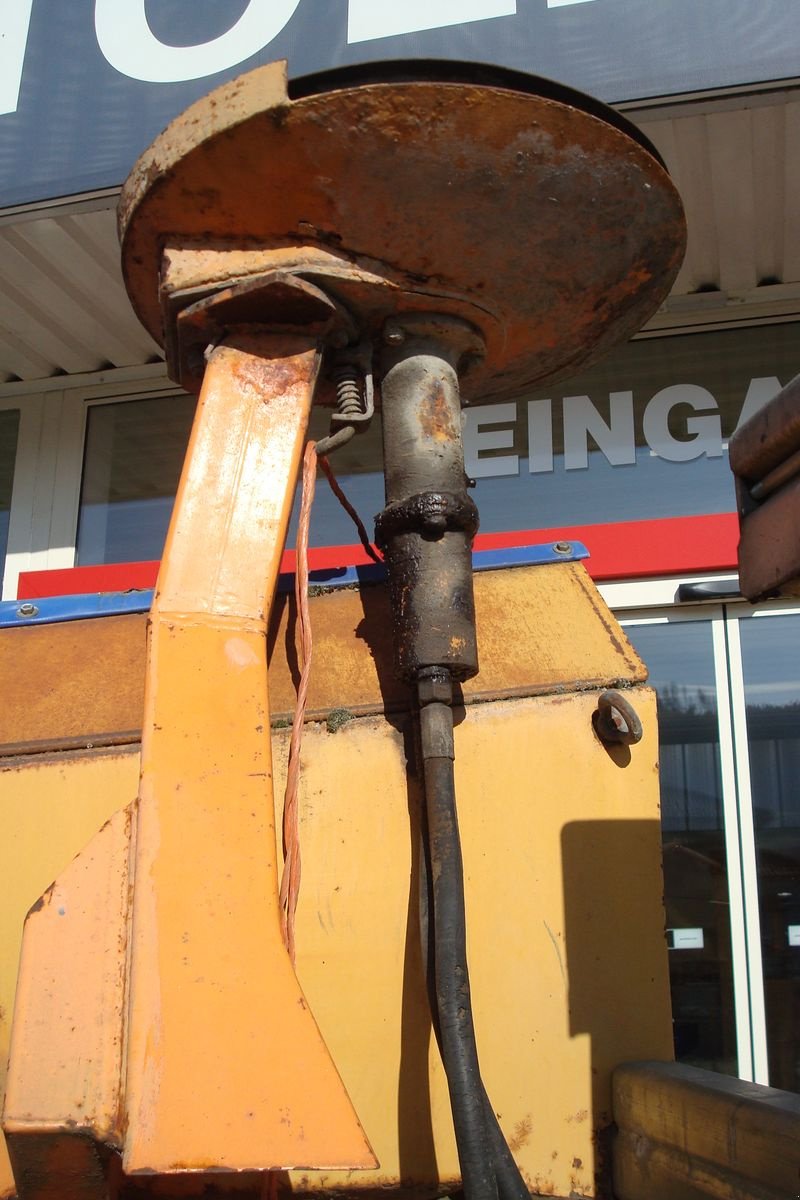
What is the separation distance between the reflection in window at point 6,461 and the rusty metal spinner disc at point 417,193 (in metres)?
3.35

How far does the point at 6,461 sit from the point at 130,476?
668 mm

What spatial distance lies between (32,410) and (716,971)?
12.8ft

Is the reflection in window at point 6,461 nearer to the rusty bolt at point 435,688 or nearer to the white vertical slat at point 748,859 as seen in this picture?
the white vertical slat at point 748,859

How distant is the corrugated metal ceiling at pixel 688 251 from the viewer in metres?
3.39

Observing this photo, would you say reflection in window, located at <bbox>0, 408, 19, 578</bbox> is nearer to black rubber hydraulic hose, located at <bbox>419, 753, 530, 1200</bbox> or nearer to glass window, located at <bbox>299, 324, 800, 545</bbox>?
glass window, located at <bbox>299, 324, 800, 545</bbox>

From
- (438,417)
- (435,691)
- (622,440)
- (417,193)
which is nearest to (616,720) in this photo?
(435,691)

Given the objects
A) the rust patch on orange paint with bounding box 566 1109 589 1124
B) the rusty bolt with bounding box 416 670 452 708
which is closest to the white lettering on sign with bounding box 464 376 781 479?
the rusty bolt with bounding box 416 670 452 708

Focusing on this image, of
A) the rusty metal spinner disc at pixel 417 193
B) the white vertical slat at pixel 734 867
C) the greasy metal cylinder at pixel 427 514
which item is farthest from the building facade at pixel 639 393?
the greasy metal cylinder at pixel 427 514

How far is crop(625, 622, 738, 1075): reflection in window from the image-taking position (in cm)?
343

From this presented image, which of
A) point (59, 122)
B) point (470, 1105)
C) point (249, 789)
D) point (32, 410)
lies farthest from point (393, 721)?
point (32, 410)

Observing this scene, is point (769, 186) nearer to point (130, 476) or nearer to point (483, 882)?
point (130, 476)

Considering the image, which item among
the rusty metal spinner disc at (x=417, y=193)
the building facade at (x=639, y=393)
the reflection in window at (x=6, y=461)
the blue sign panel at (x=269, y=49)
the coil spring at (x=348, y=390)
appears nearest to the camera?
the rusty metal spinner disc at (x=417, y=193)

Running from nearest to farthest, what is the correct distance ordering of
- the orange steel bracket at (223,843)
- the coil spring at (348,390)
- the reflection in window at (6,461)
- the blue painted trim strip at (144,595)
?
the orange steel bracket at (223,843), the coil spring at (348,390), the blue painted trim strip at (144,595), the reflection in window at (6,461)

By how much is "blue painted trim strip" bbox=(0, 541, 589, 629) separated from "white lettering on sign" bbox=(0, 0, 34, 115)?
8.20 feet
